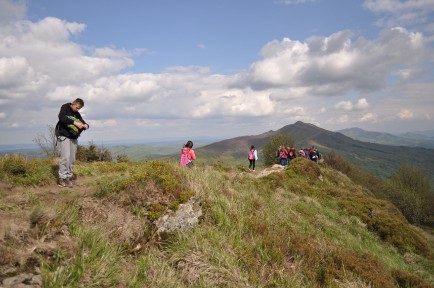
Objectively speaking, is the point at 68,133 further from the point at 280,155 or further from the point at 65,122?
the point at 280,155

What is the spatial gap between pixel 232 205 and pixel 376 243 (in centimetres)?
1175

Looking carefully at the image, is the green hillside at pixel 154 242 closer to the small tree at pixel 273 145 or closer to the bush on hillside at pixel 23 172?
the bush on hillside at pixel 23 172

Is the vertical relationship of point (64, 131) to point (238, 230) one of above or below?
above

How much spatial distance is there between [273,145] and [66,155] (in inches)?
3183

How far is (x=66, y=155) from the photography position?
927 centimetres

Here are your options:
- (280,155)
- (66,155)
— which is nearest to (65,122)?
Answer: (66,155)

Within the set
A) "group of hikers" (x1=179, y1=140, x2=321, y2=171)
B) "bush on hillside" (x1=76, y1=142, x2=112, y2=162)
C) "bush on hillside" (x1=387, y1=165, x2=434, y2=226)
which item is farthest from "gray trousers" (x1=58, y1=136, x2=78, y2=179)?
"bush on hillside" (x1=387, y1=165, x2=434, y2=226)

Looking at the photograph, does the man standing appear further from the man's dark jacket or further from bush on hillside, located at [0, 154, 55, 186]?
bush on hillside, located at [0, 154, 55, 186]

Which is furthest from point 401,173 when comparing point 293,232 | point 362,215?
point 293,232

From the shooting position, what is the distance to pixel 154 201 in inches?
274

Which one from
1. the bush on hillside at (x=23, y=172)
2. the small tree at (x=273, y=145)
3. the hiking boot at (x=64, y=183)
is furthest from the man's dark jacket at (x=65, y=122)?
the small tree at (x=273, y=145)

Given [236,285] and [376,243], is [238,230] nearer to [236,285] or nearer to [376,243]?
[236,285]

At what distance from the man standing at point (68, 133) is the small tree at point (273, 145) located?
76354 millimetres

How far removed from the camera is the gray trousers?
9.19 meters
